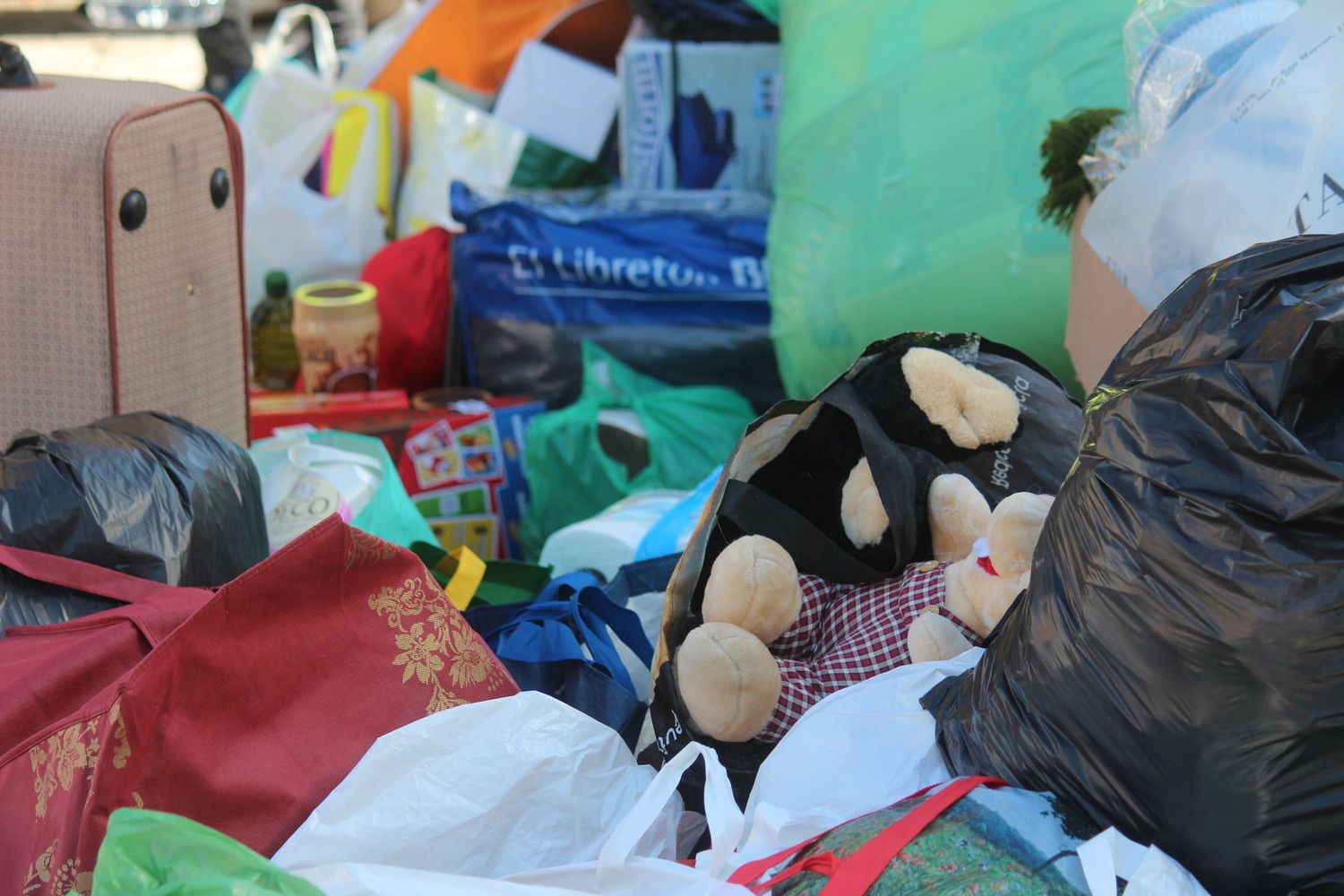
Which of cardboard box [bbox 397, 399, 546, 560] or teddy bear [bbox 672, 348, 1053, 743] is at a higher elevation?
teddy bear [bbox 672, 348, 1053, 743]

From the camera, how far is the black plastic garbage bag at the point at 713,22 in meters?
Result: 2.65

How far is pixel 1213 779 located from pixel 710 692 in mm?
405

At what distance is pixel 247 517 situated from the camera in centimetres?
133

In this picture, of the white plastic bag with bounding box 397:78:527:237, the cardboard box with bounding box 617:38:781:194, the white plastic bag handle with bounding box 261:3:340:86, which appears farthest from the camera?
the white plastic bag handle with bounding box 261:3:340:86

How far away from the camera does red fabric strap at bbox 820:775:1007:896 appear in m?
0.73

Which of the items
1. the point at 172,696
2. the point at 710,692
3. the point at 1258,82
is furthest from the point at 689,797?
the point at 1258,82

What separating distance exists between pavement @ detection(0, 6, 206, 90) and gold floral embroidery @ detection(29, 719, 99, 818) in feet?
16.2

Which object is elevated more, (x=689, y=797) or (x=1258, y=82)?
(x=1258, y=82)

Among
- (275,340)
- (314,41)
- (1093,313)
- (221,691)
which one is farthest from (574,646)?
(314,41)

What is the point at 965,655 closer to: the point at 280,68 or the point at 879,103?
the point at 879,103

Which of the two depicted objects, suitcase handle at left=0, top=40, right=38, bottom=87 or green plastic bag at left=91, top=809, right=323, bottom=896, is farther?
suitcase handle at left=0, top=40, right=38, bottom=87

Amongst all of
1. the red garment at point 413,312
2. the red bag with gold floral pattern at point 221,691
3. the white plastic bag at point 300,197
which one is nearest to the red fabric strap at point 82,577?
the red bag with gold floral pattern at point 221,691

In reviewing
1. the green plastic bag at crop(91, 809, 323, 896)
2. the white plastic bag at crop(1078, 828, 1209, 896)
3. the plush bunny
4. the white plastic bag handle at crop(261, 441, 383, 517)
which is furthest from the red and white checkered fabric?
the white plastic bag handle at crop(261, 441, 383, 517)

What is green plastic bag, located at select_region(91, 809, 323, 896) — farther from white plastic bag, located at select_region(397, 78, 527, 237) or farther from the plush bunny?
white plastic bag, located at select_region(397, 78, 527, 237)
